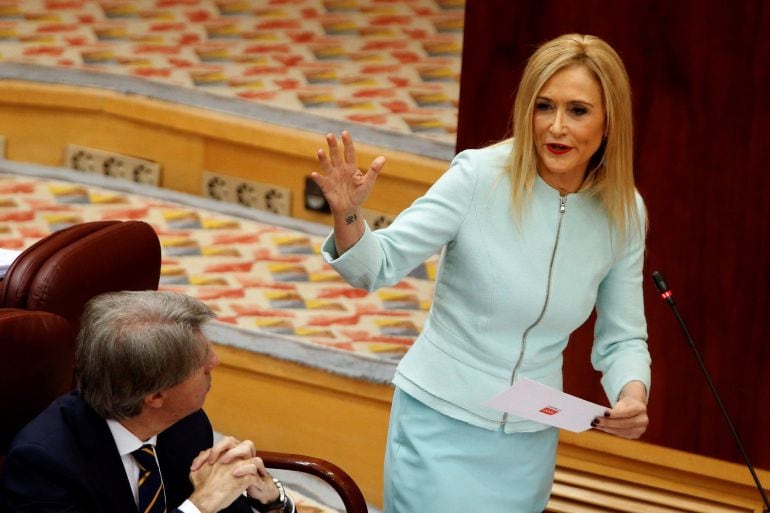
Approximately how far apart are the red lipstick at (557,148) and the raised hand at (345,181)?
0.28 meters

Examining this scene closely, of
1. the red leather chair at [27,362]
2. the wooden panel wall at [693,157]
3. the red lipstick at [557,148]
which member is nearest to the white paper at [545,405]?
the red lipstick at [557,148]

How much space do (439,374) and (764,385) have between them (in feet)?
3.35

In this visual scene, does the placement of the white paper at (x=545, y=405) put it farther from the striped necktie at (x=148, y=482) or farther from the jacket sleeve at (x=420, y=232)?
the striped necktie at (x=148, y=482)

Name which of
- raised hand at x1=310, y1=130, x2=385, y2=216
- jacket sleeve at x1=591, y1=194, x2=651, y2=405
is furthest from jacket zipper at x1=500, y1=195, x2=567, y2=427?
raised hand at x1=310, y1=130, x2=385, y2=216

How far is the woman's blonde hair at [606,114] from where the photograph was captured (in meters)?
1.77

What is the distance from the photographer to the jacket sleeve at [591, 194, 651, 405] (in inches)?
74.7

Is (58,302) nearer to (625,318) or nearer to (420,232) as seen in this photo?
(420,232)

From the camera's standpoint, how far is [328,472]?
2.05m

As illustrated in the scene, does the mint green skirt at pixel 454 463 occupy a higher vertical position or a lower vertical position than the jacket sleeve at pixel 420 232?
lower

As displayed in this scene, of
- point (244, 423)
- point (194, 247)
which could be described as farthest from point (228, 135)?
point (244, 423)

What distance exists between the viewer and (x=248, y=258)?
144 inches

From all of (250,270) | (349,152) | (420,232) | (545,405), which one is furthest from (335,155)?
(250,270)

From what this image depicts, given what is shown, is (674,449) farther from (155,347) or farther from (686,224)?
(155,347)

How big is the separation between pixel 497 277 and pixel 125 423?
1.78 ft
